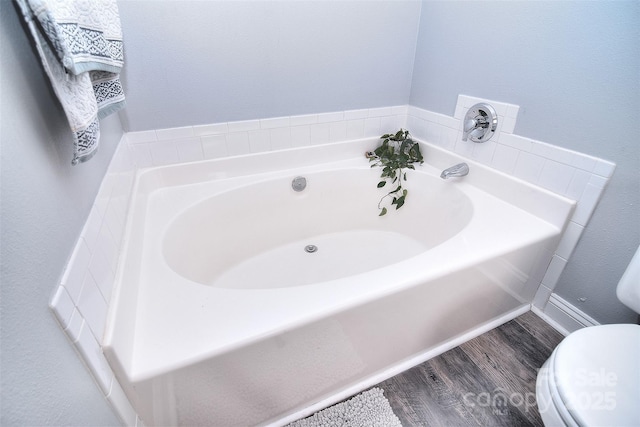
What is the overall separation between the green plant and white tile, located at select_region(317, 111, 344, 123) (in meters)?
0.29

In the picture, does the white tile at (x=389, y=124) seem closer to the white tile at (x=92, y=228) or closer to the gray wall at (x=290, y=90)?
the gray wall at (x=290, y=90)

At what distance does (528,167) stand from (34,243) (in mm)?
1571

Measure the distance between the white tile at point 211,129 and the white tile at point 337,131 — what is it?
58 cm

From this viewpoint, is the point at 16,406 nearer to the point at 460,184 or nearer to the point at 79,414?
the point at 79,414

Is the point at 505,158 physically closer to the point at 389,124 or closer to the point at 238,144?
the point at 389,124

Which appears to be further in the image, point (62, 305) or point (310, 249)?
point (310, 249)

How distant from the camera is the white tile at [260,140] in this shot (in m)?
1.55

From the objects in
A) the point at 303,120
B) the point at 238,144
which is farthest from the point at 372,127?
the point at 238,144

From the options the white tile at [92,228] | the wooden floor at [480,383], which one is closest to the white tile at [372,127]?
the wooden floor at [480,383]

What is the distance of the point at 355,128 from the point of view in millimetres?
1774

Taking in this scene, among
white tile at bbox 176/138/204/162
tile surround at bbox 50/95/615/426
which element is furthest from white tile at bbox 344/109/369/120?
white tile at bbox 176/138/204/162

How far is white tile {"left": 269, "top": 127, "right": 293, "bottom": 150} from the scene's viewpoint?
1590 mm

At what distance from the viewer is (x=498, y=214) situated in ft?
4.17

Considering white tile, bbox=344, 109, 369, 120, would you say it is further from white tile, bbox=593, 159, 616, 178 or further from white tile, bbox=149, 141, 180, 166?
white tile, bbox=593, 159, 616, 178
